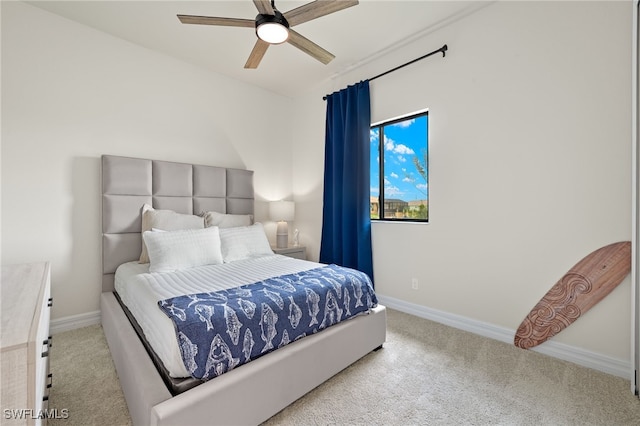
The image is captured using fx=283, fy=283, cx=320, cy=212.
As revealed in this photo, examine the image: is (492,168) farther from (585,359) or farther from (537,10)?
(585,359)

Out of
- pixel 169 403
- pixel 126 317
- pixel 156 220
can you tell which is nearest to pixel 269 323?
pixel 169 403

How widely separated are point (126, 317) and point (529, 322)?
3.05 m

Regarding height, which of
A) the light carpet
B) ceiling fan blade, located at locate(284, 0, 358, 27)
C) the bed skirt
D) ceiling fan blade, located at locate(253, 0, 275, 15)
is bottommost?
the light carpet

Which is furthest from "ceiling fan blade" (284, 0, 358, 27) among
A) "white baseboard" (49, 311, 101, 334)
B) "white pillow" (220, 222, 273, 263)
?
"white baseboard" (49, 311, 101, 334)

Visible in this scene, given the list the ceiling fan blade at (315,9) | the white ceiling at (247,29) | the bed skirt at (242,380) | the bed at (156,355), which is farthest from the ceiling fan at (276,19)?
the bed skirt at (242,380)

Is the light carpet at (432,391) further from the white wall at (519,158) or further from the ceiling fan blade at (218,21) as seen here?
the ceiling fan blade at (218,21)

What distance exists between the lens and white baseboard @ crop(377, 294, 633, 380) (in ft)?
6.21

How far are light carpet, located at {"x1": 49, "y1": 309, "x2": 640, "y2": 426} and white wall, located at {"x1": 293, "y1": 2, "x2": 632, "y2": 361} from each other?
1.19 feet

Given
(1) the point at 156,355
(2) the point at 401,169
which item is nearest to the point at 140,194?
(1) the point at 156,355

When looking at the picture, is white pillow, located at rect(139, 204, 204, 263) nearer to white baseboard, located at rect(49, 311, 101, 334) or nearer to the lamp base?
white baseboard, located at rect(49, 311, 101, 334)

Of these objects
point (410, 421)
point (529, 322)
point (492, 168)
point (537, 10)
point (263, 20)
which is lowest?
point (410, 421)

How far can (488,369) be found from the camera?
1.96m

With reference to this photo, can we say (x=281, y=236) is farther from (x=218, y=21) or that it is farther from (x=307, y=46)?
(x=218, y=21)

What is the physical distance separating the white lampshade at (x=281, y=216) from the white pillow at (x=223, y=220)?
21.2 inches
